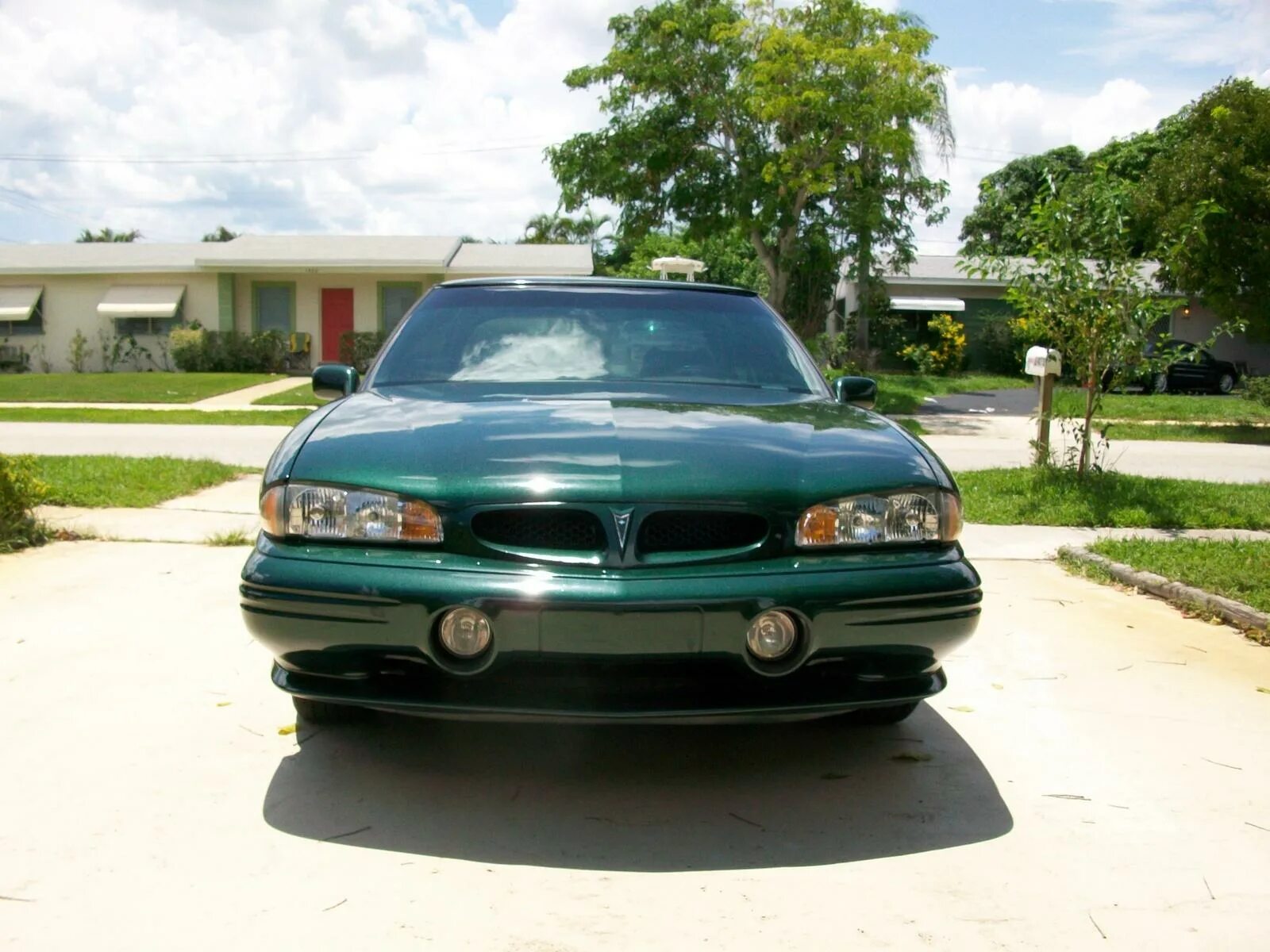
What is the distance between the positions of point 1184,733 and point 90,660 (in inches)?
155

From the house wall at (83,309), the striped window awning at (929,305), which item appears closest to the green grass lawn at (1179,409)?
the striped window awning at (929,305)

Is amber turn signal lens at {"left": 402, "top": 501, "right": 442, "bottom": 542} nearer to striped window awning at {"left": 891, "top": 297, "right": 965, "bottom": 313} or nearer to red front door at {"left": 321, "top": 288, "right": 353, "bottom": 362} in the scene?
red front door at {"left": 321, "top": 288, "right": 353, "bottom": 362}

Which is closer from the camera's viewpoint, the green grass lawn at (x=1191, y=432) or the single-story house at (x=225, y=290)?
the green grass lawn at (x=1191, y=432)

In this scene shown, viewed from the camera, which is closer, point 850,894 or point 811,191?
point 850,894

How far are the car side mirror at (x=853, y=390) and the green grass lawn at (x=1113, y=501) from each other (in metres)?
4.07

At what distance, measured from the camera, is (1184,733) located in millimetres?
4000

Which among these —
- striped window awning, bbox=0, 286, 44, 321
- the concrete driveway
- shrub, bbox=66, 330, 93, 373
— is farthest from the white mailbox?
striped window awning, bbox=0, 286, 44, 321

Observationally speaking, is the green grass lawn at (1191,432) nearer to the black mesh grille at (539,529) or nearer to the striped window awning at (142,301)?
the black mesh grille at (539,529)

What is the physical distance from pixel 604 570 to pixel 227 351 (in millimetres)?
26830

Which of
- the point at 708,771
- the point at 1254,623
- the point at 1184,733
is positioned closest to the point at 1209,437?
the point at 1254,623

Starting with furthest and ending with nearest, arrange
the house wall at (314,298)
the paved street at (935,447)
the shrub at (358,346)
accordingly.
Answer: the house wall at (314,298), the shrub at (358,346), the paved street at (935,447)

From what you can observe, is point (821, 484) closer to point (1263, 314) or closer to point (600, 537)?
point (600, 537)

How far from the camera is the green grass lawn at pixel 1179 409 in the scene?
20.1 meters

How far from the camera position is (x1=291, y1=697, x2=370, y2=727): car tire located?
12.1 feet
